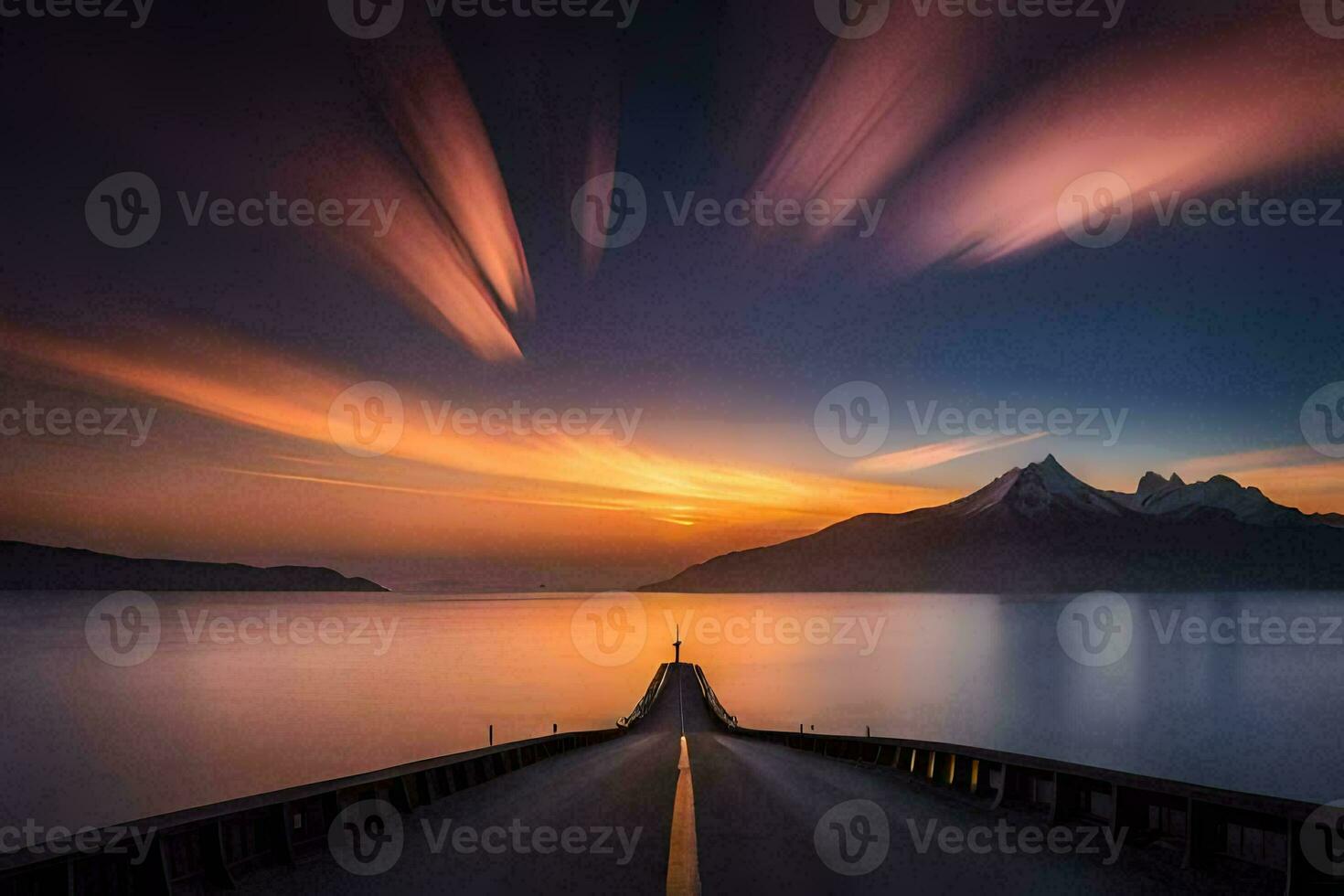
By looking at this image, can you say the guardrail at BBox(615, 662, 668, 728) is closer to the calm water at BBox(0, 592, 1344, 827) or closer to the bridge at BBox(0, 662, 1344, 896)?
the calm water at BBox(0, 592, 1344, 827)

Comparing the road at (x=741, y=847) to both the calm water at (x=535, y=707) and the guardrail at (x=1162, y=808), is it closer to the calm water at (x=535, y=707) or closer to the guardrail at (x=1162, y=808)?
the guardrail at (x=1162, y=808)

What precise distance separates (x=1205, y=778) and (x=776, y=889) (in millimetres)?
51633

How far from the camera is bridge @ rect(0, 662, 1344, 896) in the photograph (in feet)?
31.8

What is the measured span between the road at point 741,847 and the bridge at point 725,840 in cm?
5

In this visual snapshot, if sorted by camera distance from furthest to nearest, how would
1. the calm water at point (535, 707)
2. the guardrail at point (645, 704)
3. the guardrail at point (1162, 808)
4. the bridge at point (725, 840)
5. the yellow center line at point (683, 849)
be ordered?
the guardrail at point (645, 704), the calm water at point (535, 707), the yellow center line at point (683, 849), the bridge at point (725, 840), the guardrail at point (1162, 808)

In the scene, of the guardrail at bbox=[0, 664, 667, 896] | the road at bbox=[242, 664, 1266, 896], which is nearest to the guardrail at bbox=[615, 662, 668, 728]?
the road at bbox=[242, 664, 1266, 896]

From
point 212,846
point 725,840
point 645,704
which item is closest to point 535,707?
point 645,704

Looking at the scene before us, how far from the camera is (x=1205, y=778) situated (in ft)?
162

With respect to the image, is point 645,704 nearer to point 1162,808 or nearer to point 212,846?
point 1162,808

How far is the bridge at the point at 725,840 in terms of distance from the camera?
31.8ft

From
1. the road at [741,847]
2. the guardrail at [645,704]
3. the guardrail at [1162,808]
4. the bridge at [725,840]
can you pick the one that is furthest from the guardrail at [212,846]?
the guardrail at [645,704]

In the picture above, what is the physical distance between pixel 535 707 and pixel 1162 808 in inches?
3129

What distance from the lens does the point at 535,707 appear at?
8519 cm

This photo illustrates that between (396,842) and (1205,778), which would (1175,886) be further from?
(1205,778)
